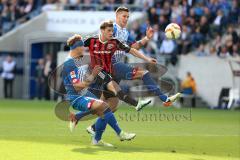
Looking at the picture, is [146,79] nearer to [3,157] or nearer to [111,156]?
[111,156]

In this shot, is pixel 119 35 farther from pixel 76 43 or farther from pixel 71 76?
pixel 71 76

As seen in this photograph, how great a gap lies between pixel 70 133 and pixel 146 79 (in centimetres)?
216

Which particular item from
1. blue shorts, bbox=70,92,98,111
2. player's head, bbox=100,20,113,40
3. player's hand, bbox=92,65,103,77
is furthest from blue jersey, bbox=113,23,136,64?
blue shorts, bbox=70,92,98,111

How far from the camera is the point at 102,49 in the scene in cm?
1555

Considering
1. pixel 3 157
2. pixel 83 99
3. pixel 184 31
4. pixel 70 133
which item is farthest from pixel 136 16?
pixel 3 157

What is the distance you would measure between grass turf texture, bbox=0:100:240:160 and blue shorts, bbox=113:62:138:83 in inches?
53.4

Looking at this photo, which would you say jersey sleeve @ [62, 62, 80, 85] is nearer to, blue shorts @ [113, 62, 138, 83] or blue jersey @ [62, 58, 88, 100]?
blue jersey @ [62, 58, 88, 100]

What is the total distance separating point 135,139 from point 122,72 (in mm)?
1490

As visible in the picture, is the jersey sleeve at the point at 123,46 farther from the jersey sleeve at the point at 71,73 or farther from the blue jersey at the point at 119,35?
the jersey sleeve at the point at 71,73

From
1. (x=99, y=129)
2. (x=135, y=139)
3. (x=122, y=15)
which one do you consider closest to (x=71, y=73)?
(x=99, y=129)

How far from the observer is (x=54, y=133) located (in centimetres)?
1758

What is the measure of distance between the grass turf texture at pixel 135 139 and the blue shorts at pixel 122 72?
4.45ft

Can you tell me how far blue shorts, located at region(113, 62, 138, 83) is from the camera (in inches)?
659

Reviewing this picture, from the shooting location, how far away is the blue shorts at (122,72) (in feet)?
54.9
